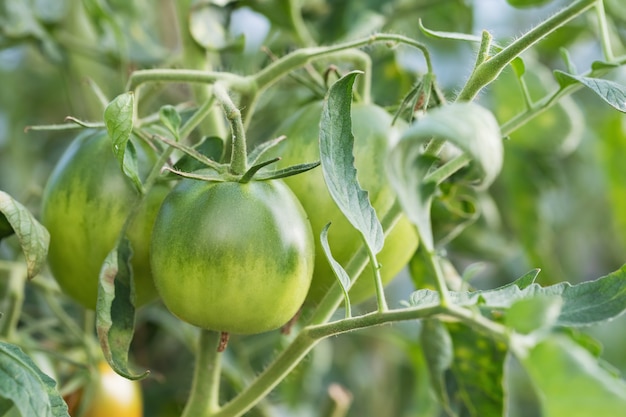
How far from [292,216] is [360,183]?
8 cm

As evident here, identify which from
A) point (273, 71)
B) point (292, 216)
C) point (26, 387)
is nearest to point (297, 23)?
point (273, 71)

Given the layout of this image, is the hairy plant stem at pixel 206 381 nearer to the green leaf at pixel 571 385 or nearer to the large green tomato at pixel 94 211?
the large green tomato at pixel 94 211

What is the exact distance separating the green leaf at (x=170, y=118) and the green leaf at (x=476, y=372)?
325mm

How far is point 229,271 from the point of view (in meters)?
0.48

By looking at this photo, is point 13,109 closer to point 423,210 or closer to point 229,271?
point 229,271

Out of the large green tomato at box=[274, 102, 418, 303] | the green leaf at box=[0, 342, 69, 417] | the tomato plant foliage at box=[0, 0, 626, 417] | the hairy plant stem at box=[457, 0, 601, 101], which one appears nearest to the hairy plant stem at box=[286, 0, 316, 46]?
the tomato plant foliage at box=[0, 0, 626, 417]

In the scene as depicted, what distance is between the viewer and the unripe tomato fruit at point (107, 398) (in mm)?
727

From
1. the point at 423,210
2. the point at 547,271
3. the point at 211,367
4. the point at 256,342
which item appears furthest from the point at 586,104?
the point at 423,210

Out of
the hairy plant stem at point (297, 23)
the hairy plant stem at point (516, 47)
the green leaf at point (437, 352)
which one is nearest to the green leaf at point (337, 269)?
the hairy plant stem at point (516, 47)

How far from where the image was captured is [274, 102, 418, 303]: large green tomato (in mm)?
556

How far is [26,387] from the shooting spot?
466 millimetres

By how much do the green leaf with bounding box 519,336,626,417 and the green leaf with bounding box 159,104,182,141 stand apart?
0.97 ft

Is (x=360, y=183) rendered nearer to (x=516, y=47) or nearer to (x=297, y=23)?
(x=516, y=47)

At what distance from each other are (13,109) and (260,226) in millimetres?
954
